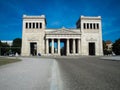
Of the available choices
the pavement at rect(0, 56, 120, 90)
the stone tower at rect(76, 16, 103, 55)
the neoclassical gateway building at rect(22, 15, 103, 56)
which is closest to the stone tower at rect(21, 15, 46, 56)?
the neoclassical gateway building at rect(22, 15, 103, 56)

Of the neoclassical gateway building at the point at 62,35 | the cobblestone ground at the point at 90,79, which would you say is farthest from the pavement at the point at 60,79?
the neoclassical gateway building at the point at 62,35

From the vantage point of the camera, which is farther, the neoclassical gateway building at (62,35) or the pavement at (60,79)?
the neoclassical gateway building at (62,35)

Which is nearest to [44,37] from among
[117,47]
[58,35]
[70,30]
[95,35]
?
[58,35]

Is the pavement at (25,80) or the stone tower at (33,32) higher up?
the stone tower at (33,32)

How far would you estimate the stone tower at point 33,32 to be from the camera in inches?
3802

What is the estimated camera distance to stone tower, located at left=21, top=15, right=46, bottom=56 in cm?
9656

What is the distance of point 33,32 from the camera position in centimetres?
9719

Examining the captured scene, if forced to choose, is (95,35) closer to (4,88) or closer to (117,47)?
(117,47)

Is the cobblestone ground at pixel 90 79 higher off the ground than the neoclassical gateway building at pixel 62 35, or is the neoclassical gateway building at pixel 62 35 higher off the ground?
the neoclassical gateway building at pixel 62 35

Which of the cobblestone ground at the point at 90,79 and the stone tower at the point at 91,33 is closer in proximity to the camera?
the cobblestone ground at the point at 90,79

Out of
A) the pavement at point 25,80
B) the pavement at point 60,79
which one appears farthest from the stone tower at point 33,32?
the pavement at point 25,80

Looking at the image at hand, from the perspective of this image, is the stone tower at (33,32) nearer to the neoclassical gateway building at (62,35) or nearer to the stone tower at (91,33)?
the neoclassical gateway building at (62,35)

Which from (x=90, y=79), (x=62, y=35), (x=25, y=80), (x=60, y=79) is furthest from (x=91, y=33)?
(x=25, y=80)

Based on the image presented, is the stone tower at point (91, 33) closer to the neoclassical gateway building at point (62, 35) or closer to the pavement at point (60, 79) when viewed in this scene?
the neoclassical gateway building at point (62, 35)
